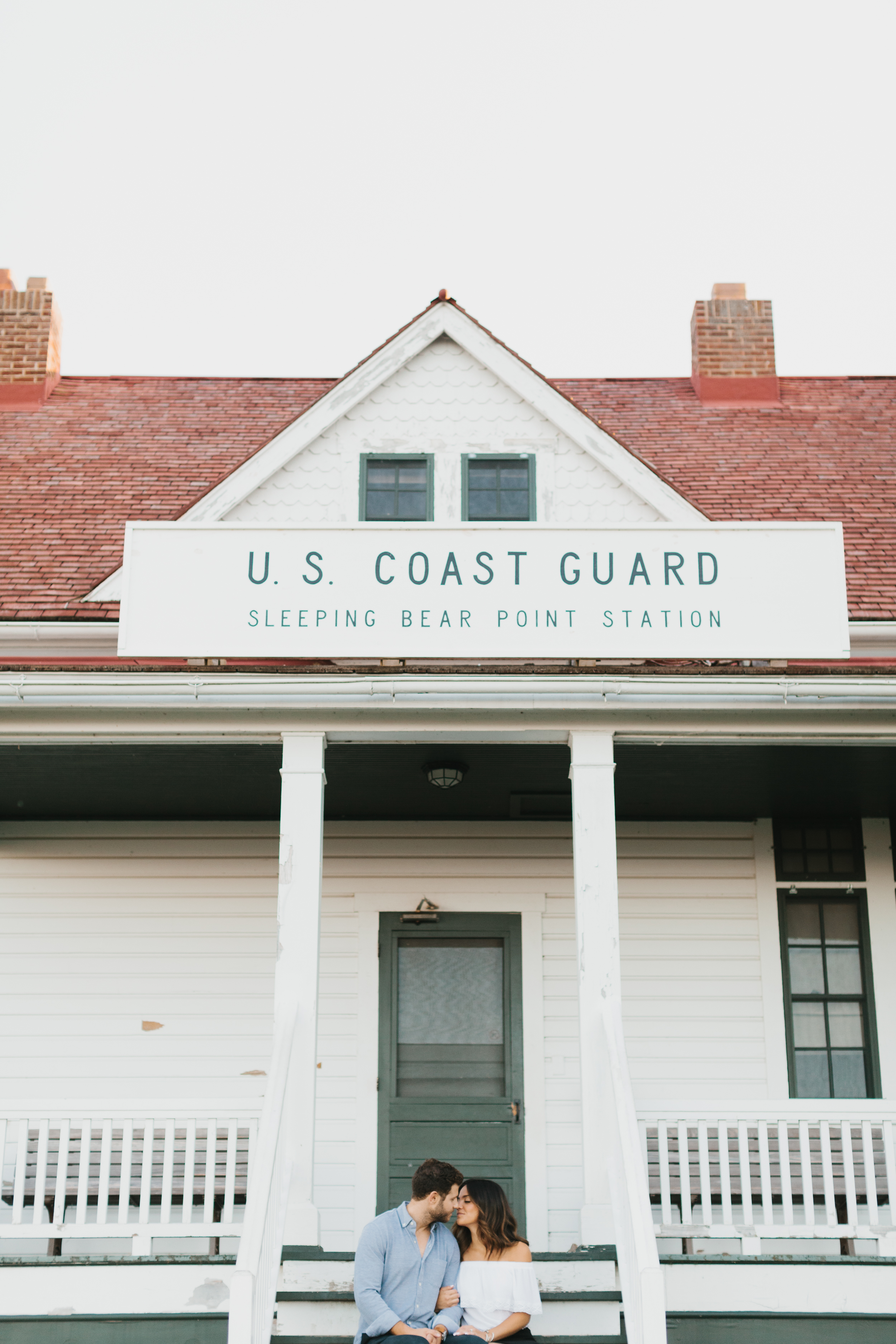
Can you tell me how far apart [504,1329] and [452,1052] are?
3.46m

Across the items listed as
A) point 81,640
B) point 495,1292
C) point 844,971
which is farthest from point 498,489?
point 495,1292

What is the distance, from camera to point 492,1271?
17.9ft

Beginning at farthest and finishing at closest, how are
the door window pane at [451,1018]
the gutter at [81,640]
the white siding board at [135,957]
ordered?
the gutter at [81,640]
the white siding board at [135,957]
the door window pane at [451,1018]

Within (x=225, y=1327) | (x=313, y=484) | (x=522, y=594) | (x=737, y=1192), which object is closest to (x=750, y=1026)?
(x=737, y=1192)

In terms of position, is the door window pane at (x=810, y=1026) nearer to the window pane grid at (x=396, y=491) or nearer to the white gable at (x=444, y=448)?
the white gable at (x=444, y=448)

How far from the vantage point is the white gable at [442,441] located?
936 centimetres

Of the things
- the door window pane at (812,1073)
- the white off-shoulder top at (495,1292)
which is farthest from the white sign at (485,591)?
the door window pane at (812,1073)

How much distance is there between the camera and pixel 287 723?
276 inches

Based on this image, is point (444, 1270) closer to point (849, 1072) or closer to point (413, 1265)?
point (413, 1265)

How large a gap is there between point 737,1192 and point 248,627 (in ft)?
14.7

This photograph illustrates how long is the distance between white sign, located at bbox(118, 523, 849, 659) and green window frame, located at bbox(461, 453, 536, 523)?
2417 mm

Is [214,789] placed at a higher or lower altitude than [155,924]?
higher

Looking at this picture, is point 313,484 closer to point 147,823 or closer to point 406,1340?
point 147,823

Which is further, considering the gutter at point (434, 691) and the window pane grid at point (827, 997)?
the window pane grid at point (827, 997)
